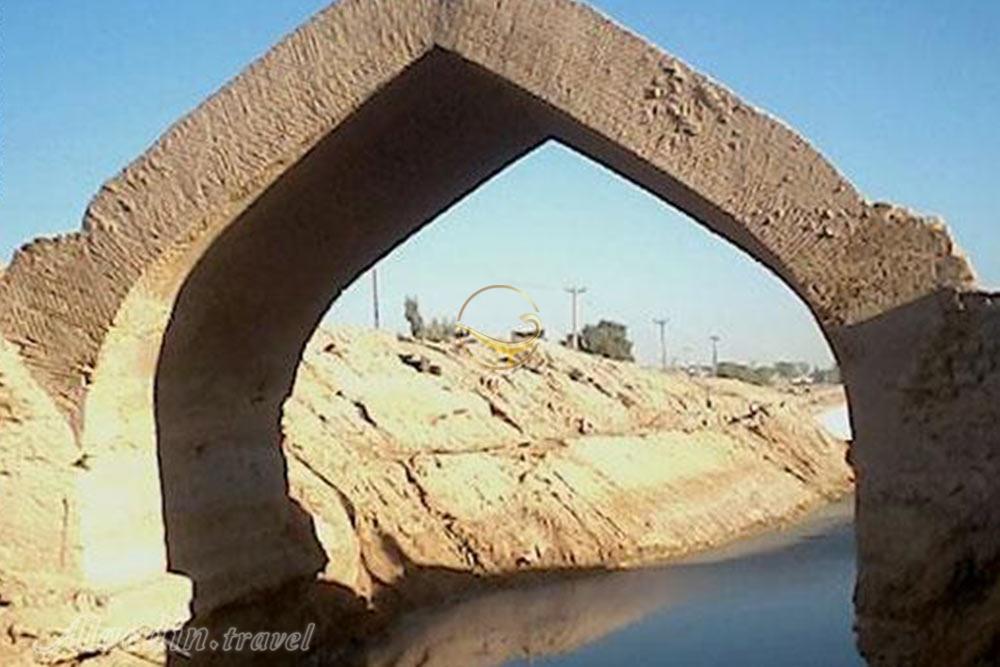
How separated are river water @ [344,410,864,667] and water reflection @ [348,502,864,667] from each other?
0.4 inches

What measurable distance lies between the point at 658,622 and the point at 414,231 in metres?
5.60

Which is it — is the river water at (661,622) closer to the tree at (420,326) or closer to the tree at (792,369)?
the tree at (420,326)

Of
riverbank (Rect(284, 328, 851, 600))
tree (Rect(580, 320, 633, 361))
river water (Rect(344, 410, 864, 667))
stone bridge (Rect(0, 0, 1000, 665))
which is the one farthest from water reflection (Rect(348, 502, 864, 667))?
tree (Rect(580, 320, 633, 361))

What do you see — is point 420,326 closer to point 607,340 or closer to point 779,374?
point 607,340

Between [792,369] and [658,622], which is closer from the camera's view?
[658,622]

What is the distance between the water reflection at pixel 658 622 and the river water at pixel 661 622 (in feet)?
0.04

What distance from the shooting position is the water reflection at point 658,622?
1097 cm

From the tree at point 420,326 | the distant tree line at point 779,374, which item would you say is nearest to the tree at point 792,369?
the distant tree line at point 779,374

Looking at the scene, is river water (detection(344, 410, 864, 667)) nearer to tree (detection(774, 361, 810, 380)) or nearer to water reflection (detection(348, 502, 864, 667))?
water reflection (detection(348, 502, 864, 667))

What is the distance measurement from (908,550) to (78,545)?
403 cm

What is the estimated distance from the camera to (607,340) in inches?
1887

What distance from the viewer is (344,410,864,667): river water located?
1096 centimetres

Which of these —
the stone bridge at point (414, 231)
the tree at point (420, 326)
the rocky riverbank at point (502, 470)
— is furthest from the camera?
the tree at point (420, 326)

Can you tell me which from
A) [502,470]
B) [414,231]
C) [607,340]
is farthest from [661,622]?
[607,340]
